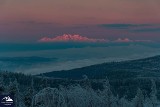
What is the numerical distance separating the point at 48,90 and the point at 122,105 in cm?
8307

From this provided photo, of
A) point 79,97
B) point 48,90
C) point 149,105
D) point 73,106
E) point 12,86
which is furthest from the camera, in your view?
point 149,105

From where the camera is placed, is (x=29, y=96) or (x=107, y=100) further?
(x=107, y=100)

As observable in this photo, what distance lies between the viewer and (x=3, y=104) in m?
45.6

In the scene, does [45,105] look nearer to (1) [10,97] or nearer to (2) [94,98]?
(1) [10,97]

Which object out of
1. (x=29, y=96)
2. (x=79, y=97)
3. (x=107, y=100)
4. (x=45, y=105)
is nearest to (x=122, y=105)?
(x=107, y=100)

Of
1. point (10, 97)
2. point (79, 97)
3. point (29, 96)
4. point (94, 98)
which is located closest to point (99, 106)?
point (94, 98)

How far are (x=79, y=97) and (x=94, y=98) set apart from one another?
12.4 m

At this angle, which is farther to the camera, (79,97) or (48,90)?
(79,97)

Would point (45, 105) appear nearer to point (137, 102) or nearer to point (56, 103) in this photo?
point (56, 103)

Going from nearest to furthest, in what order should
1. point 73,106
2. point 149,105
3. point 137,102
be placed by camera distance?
point 73,106 → point 137,102 → point 149,105

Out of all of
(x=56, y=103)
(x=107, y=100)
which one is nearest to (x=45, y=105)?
(x=56, y=103)

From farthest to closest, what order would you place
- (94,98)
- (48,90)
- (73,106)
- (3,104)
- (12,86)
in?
1. (94,98)
2. (73,106)
3. (12,86)
4. (48,90)
5. (3,104)

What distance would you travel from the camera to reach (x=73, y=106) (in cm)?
9712

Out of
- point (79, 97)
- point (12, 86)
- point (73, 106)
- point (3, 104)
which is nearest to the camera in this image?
point (3, 104)
